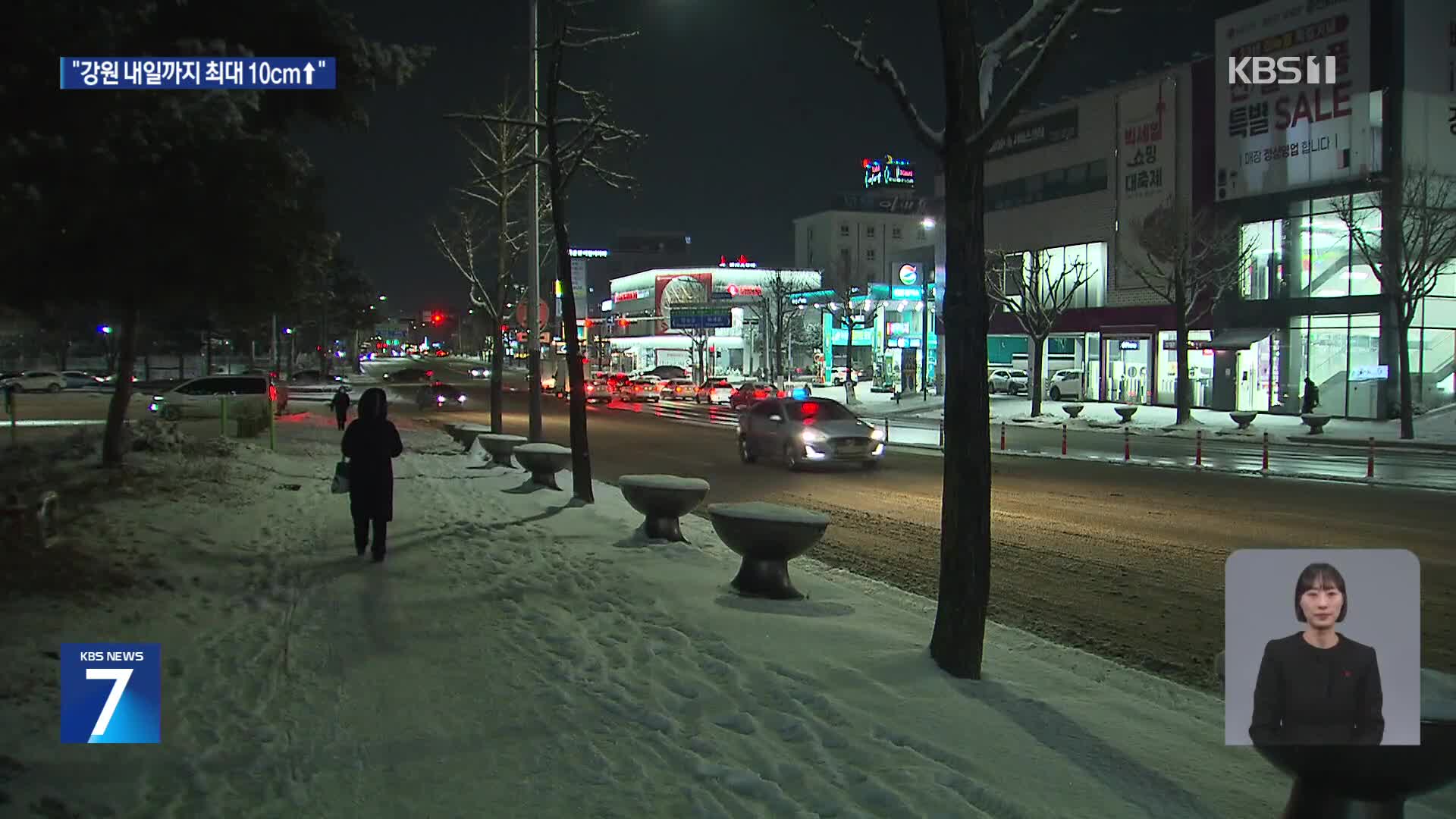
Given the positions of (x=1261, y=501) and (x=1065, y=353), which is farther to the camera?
(x=1065, y=353)

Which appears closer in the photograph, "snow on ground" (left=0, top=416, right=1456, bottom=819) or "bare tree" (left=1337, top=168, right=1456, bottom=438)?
"snow on ground" (left=0, top=416, right=1456, bottom=819)

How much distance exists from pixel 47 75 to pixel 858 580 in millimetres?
7897

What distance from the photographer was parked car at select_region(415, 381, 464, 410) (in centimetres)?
4516

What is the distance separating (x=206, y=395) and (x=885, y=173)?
97.3 m

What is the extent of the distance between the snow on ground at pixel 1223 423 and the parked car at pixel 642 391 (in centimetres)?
1692

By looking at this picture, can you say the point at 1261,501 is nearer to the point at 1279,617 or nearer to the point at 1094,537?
the point at 1094,537

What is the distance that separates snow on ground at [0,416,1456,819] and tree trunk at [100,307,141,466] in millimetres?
5348

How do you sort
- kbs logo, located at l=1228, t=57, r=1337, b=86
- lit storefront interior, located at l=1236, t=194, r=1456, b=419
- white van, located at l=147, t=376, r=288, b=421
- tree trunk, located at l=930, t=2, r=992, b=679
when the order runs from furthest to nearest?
1. lit storefront interior, located at l=1236, t=194, r=1456, b=419
2. kbs logo, located at l=1228, t=57, r=1337, b=86
3. white van, located at l=147, t=376, r=288, b=421
4. tree trunk, located at l=930, t=2, r=992, b=679

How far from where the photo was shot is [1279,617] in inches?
129

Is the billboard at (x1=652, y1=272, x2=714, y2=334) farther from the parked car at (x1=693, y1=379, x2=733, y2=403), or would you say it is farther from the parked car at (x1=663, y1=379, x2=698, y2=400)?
the parked car at (x1=693, y1=379, x2=733, y2=403)

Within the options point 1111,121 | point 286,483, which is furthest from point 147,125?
point 1111,121

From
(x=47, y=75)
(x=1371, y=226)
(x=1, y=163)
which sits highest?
(x=1371, y=226)

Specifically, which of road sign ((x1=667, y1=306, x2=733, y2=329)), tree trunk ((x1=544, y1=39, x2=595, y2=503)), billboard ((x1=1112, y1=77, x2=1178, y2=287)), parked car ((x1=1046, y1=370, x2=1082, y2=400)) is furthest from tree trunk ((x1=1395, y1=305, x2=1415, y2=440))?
road sign ((x1=667, y1=306, x2=733, y2=329))
